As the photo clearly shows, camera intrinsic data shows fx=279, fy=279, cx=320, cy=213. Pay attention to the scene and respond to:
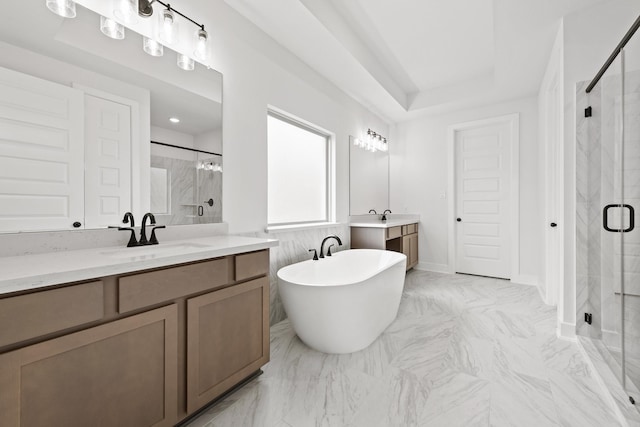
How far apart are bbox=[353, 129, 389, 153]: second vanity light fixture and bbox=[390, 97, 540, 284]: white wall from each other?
25.1 inches

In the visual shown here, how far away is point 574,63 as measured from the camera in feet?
7.08

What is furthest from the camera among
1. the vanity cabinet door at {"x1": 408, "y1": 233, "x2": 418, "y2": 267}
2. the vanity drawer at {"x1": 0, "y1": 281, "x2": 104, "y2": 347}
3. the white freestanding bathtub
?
the vanity cabinet door at {"x1": 408, "y1": 233, "x2": 418, "y2": 267}

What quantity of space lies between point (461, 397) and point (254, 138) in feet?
7.42

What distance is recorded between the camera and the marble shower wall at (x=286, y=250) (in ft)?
8.24

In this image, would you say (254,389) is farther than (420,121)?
No

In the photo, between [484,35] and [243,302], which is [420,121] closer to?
[484,35]

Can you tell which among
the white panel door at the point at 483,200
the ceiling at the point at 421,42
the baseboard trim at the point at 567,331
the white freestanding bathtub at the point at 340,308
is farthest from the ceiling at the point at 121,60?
the white panel door at the point at 483,200

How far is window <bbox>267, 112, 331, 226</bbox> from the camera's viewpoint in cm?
277

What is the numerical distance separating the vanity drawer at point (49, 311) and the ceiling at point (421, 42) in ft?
6.98

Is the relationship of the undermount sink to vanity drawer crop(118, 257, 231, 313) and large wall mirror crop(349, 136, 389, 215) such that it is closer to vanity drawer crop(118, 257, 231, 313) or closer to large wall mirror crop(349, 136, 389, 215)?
vanity drawer crop(118, 257, 231, 313)

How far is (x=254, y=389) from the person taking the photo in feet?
5.33

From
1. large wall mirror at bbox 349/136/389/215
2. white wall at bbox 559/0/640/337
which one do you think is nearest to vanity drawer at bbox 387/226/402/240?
large wall mirror at bbox 349/136/389/215

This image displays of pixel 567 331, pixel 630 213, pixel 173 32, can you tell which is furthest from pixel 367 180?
pixel 173 32

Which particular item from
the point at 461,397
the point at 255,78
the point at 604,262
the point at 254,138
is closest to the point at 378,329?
the point at 461,397
